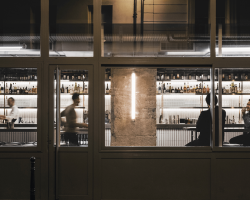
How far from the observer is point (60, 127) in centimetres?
389

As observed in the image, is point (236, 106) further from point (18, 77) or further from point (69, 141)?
point (18, 77)

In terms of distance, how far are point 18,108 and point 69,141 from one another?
3.62ft

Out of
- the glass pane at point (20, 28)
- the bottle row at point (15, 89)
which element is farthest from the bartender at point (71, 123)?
the glass pane at point (20, 28)

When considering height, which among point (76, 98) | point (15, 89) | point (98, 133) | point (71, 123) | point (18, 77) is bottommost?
point (98, 133)

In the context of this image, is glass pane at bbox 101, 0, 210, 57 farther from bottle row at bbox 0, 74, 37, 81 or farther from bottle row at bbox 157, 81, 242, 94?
bottle row at bbox 0, 74, 37, 81

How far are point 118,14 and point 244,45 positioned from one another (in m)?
2.36

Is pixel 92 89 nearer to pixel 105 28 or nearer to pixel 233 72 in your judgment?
pixel 105 28

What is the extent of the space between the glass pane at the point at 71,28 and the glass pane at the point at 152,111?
68 cm

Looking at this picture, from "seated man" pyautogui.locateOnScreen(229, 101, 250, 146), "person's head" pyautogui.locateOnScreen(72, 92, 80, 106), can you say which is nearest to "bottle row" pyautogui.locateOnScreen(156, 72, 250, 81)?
"seated man" pyautogui.locateOnScreen(229, 101, 250, 146)

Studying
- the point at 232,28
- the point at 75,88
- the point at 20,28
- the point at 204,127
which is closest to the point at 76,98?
the point at 75,88

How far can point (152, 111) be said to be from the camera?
395 centimetres

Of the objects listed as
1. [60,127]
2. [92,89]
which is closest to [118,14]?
[92,89]

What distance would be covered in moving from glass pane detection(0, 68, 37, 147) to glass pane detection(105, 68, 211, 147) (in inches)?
52.4

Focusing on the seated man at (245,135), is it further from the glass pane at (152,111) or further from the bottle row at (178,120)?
the glass pane at (152,111)
